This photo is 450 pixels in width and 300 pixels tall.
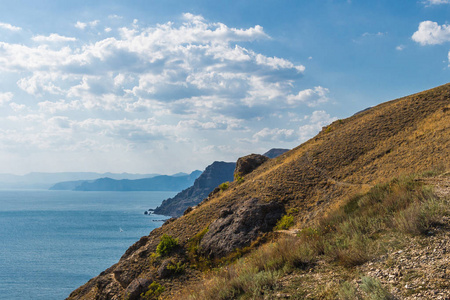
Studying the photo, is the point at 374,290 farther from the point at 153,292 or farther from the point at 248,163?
the point at 248,163

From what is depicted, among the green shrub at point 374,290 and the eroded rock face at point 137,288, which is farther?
the eroded rock face at point 137,288

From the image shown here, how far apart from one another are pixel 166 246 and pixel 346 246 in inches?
596

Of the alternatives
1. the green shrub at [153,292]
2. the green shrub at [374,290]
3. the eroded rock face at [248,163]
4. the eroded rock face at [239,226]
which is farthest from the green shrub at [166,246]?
the green shrub at [374,290]

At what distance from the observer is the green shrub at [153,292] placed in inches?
643

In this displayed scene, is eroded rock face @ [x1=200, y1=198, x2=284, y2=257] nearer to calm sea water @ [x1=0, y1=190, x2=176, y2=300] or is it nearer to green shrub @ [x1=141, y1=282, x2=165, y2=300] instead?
green shrub @ [x1=141, y1=282, x2=165, y2=300]

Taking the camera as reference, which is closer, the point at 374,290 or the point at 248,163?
the point at 374,290

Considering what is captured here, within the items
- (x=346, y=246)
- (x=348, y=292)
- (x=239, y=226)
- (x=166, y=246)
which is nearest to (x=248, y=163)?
(x=239, y=226)

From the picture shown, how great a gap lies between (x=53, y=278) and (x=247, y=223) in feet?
224

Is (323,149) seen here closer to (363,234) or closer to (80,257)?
(363,234)

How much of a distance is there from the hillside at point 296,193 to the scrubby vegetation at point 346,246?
4858mm

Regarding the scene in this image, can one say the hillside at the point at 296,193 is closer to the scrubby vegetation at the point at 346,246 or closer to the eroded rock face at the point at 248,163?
the scrubby vegetation at the point at 346,246

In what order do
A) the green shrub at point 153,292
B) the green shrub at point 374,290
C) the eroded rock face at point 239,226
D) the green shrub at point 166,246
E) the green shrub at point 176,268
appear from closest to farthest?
1. the green shrub at point 374,290
2. the green shrub at point 153,292
3. the green shrub at point 176,268
4. the eroded rock face at point 239,226
5. the green shrub at point 166,246

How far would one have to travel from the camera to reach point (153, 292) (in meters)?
16.6

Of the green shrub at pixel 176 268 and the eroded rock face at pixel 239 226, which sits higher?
the eroded rock face at pixel 239 226
